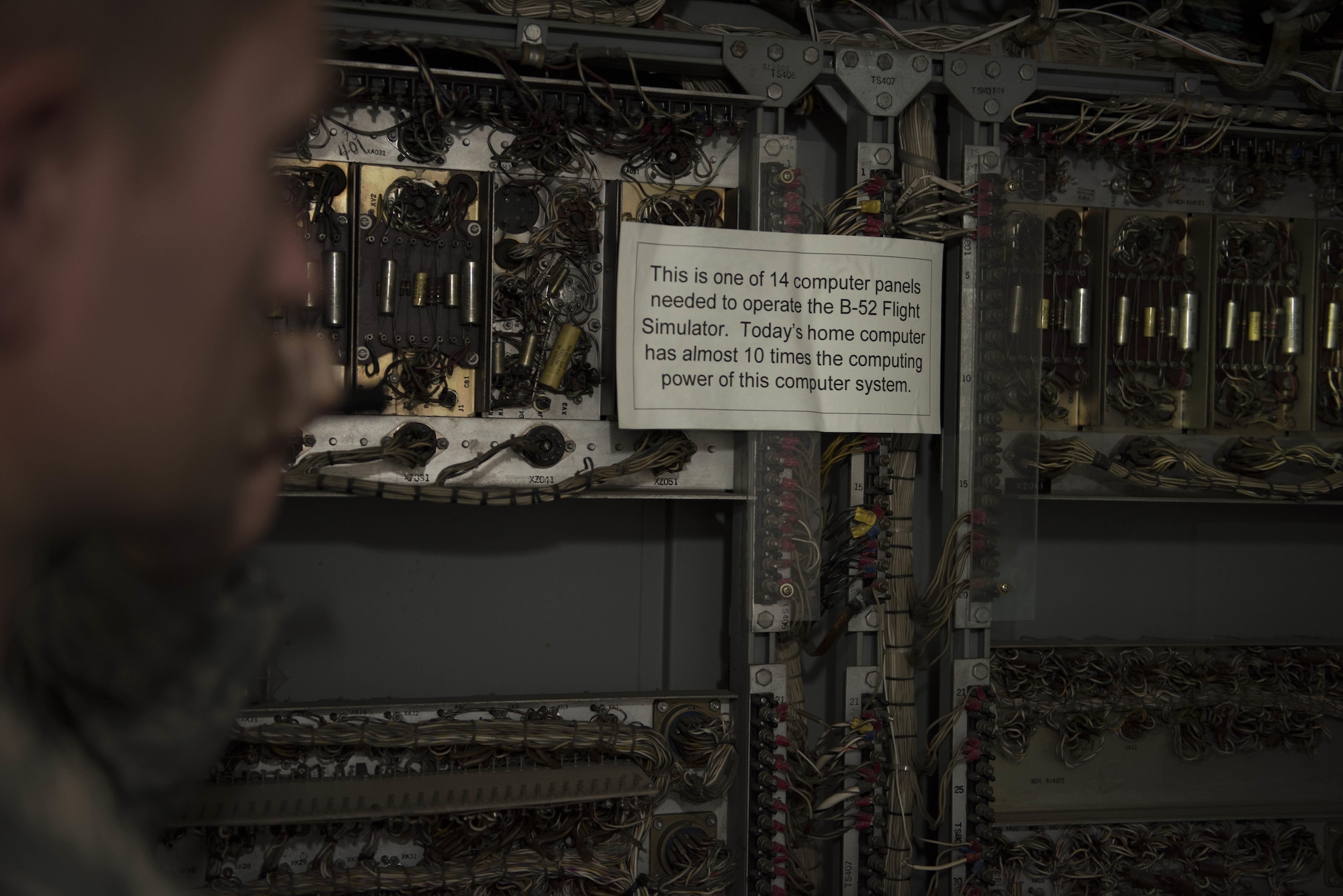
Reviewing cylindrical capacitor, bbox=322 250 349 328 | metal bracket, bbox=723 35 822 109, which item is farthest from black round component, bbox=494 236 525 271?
metal bracket, bbox=723 35 822 109

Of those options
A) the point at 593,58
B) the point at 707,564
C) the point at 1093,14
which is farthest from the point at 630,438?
the point at 1093,14

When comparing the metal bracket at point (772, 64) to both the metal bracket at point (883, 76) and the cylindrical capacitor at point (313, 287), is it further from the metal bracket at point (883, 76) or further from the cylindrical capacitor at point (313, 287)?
the cylindrical capacitor at point (313, 287)

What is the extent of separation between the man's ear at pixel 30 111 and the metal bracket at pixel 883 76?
205 cm

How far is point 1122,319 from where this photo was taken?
2299mm

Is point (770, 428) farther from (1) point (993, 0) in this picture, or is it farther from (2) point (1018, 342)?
(1) point (993, 0)

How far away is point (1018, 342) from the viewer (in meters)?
2.02

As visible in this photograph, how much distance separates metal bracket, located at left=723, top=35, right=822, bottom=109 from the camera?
77.9 inches

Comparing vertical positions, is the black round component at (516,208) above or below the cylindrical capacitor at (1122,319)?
above

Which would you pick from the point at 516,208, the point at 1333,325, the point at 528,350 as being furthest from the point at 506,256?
the point at 1333,325

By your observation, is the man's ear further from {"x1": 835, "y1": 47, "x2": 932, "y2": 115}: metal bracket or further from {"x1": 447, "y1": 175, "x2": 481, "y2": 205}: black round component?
{"x1": 835, "y1": 47, "x2": 932, "y2": 115}: metal bracket

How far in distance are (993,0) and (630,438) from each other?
4.90 feet

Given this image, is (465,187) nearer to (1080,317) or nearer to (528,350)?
(528,350)

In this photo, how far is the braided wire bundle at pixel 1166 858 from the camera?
2.21 m

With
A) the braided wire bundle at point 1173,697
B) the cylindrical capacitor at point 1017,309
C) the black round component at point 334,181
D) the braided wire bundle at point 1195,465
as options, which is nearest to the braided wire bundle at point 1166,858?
the braided wire bundle at point 1173,697
